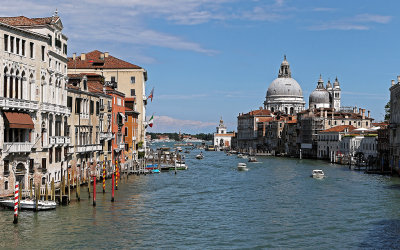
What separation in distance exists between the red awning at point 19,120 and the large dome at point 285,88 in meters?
132

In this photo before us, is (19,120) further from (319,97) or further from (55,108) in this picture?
(319,97)

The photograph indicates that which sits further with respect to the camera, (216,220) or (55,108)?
(55,108)

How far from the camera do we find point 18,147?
25.8 metres

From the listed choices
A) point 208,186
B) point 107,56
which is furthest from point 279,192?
point 107,56

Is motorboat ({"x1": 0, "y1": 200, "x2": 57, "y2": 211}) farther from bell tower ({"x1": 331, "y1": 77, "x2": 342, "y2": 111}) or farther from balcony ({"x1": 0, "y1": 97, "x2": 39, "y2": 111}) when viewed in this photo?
bell tower ({"x1": 331, "y1": 77, "x2": 342, "y2": 111})

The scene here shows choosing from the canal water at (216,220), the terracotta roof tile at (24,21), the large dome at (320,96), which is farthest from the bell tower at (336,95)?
the terracotta roof tile at (24,21)

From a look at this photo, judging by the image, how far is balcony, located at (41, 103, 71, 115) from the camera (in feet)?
92.0

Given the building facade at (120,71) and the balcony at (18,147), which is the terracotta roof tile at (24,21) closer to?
the balcony at (18,147)

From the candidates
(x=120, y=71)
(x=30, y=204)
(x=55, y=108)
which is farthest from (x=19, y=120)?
(x=120, y=71)

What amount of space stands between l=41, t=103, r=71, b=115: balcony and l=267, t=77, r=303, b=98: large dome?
12727 centimetres

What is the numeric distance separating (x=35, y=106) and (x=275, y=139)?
97.3 metres

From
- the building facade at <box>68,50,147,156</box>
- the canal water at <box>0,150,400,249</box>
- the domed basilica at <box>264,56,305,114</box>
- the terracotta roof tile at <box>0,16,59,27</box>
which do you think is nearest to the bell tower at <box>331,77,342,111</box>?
the domed basilica at <box>264,56,305,114</box>

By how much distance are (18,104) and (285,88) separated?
134 metres

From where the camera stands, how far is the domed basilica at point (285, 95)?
6093 inches
